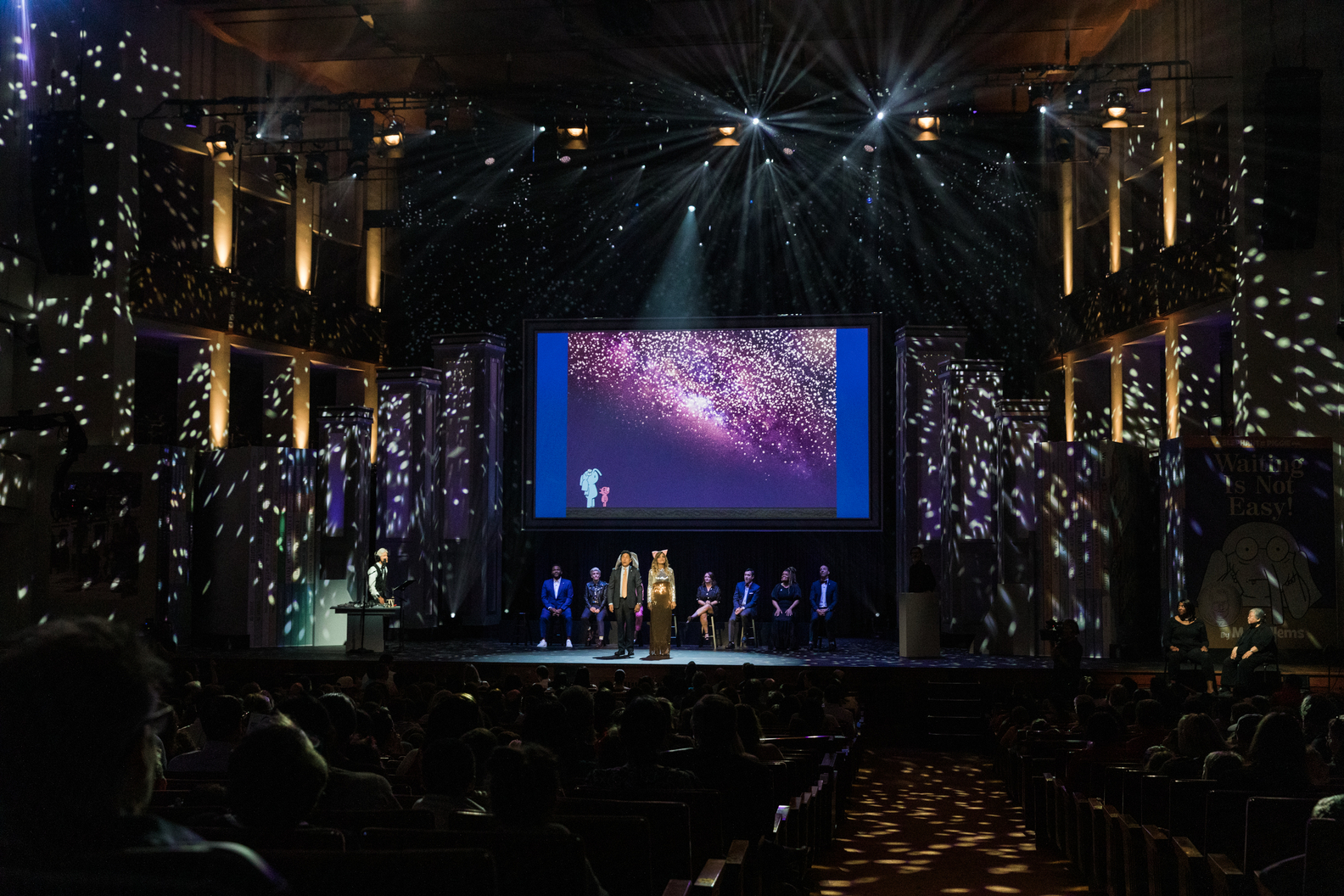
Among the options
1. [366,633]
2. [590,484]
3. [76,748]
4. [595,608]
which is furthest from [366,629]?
[76,748]

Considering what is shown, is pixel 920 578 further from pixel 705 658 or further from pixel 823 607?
pixel 705 658

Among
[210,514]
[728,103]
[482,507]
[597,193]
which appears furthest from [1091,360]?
[210,514]

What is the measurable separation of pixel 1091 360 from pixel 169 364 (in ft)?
40.4

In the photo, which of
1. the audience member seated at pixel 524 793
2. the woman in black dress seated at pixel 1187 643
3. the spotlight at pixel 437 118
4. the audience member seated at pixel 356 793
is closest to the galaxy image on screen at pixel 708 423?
the spotlight at pixel 437 118

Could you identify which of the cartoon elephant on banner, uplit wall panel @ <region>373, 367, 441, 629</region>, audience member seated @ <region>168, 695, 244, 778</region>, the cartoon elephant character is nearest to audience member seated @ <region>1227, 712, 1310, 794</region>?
audience member seated @ <region>168, 695, 244, 778</region>

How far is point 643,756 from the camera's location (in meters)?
3.67

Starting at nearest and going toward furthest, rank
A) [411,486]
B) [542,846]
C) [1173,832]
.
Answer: [542,846] → [1173,832] → [411,486]

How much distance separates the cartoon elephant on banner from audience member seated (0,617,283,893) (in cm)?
1216

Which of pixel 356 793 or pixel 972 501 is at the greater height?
pixel 972 501

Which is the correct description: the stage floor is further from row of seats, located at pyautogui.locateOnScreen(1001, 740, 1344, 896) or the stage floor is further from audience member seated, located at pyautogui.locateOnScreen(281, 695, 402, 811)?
audience member seated, located at pyautogui.locateOnScreen(281, 695, 402, 811)

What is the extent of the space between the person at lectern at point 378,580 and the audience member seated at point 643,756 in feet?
32.8

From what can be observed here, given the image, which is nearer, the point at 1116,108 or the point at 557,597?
the point at 1116,108

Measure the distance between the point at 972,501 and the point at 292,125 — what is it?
899cm

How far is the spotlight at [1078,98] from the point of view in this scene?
43.9ft
